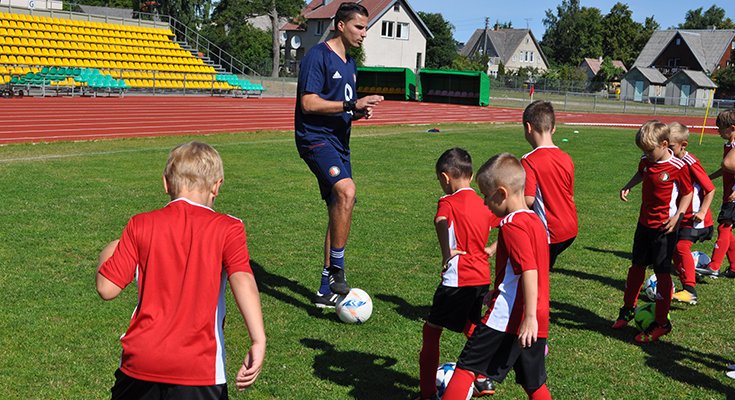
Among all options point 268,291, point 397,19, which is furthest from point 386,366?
point 397,19

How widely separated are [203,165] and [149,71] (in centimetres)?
3679

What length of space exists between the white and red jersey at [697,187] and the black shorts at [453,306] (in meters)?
2.56

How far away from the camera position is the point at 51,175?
12.1 m

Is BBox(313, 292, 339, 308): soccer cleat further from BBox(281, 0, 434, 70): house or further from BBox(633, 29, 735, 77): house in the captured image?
BBox(633, 29, 735, 77): house

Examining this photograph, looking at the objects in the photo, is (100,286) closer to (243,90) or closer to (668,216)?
(668,216)

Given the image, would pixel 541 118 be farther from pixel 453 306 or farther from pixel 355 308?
pixel 355 308

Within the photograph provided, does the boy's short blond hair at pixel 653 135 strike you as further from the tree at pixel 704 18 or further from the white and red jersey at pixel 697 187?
the tree at pixel 704 18

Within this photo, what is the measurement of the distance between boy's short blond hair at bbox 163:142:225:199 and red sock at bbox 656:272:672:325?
403 centimetres

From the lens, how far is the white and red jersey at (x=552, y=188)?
503 cm

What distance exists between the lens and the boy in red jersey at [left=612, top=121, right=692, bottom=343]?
5668 mm

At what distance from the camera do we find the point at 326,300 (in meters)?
6.20

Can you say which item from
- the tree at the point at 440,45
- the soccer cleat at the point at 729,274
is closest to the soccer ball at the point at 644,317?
the soccer cleat at the point at 729,274

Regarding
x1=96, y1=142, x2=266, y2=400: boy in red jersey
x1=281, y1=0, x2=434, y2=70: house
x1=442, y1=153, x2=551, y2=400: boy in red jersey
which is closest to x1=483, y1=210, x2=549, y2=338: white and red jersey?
x1=442, y1=153, x2=551, y2=400: boy in red jersey

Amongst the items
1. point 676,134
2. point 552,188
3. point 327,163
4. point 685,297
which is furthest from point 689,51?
point 552,188
